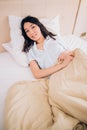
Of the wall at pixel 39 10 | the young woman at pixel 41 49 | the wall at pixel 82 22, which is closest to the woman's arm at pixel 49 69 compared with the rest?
the young woman at pixel 41 49

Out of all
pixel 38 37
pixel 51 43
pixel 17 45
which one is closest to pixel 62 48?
pixel 51 43

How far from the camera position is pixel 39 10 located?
144cm

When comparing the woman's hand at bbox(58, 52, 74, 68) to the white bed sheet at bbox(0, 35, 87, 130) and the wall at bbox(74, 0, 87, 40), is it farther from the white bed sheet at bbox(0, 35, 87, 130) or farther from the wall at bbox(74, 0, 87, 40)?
the wall at bbox(74, 0, 87, 40)

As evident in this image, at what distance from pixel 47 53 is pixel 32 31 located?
0.78 feet

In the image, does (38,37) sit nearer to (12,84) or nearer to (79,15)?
(12,84)

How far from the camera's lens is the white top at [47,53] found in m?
1.24

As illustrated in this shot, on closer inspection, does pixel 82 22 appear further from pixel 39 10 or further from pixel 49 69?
pixel 49 69

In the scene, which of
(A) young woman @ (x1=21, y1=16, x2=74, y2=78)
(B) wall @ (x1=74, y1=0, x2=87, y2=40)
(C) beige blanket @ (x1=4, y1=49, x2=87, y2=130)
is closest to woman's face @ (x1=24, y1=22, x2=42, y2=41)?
(A) young woman @ (x1=21, y1=16, x2=74, y2=78)

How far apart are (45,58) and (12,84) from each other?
0.37m

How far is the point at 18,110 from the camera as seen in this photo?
83 cm

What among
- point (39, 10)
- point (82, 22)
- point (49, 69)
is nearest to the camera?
point (49, 69)

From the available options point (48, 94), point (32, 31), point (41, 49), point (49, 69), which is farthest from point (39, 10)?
point (48, 94)

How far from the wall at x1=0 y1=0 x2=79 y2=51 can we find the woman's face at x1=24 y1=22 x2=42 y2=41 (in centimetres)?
18

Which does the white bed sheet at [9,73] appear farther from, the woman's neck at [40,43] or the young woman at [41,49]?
the woman's neck at [40,43]
